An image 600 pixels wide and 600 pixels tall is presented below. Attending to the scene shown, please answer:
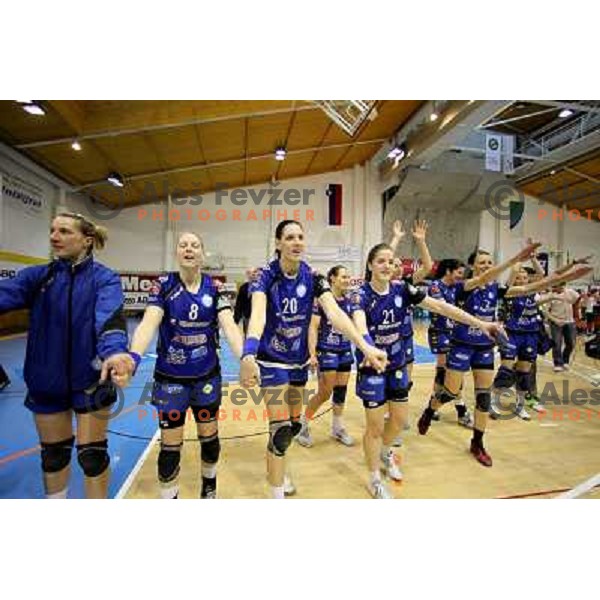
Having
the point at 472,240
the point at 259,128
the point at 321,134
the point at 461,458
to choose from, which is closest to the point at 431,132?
the point at 321,134

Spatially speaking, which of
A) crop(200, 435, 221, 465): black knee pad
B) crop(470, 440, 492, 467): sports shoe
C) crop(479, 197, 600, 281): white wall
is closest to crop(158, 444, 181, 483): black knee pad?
crop(200, 435, 221, 465): black knee pad

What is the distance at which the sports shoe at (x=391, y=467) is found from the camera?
10.2 feet

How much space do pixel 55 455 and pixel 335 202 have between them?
1442 centimetres

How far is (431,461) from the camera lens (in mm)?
3473

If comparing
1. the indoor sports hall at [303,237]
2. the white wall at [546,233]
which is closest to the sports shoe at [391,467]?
the indoor sports hall at [303,237]

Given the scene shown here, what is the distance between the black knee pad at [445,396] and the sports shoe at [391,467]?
38.8 inches

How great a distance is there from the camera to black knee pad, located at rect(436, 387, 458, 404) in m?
3.85

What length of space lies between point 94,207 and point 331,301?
13998 millimetres

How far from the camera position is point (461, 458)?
11.6ft

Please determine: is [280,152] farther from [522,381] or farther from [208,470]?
[208,470]

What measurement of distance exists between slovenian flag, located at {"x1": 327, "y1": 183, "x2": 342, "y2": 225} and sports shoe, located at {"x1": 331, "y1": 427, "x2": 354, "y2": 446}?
40.6ft

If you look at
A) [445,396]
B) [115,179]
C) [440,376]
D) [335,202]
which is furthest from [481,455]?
[335,202]

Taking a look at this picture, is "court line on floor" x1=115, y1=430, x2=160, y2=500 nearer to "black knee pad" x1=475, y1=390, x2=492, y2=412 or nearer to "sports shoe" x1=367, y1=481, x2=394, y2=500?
"sports shoe" x1=367, y1=481, x2=394, y2=500

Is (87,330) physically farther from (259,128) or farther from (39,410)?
(259,128)
